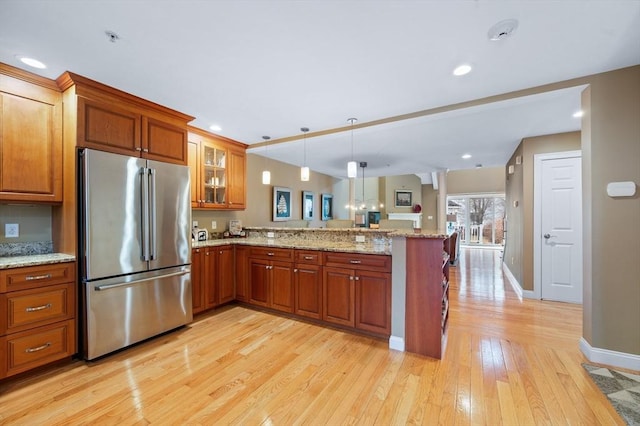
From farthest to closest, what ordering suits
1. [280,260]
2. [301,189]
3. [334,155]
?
[301,189]
[334,155]
[280,260]

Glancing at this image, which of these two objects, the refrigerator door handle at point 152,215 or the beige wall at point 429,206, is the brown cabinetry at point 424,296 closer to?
the refrigerator door handle at point 152,215

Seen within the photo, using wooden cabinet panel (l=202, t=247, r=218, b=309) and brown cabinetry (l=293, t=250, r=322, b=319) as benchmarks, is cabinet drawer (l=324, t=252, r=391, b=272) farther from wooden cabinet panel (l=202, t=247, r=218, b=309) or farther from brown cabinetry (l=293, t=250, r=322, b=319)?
wooden cabinet panel (l=202, t=247, r=218, b=309)

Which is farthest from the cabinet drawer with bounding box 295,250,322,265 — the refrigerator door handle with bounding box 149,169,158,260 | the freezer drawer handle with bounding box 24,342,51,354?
the freezer drawer handle with bounding box 24,342,51,354

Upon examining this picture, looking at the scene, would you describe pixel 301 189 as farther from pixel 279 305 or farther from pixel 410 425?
pixel 410 425

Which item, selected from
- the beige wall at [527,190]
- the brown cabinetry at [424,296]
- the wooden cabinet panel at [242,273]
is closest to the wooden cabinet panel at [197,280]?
the wooden cabinet panel at [242,273]

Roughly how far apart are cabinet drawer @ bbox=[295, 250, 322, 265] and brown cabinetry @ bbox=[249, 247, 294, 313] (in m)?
0.10

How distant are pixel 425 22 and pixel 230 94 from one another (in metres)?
→ 1.88

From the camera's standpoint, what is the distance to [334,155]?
17.2 feet

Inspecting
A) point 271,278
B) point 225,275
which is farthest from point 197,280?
point 271,278

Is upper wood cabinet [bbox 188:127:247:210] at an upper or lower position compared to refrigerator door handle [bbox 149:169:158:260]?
upper

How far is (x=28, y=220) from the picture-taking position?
243cm

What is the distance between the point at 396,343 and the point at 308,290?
1.08 meters

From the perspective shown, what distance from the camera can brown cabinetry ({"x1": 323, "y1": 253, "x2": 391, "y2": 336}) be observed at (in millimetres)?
2625

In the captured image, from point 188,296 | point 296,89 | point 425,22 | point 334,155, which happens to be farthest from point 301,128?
point 188,296
